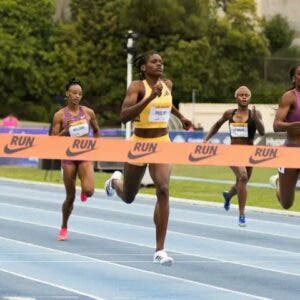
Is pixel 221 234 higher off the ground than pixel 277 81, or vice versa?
pixel 221 234

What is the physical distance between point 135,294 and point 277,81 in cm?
6920

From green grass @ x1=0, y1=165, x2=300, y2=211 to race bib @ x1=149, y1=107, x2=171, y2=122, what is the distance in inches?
385

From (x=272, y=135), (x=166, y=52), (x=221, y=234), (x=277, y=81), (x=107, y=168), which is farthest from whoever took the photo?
(x=277, y=81)

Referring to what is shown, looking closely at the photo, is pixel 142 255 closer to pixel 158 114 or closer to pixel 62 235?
pixel 62 235

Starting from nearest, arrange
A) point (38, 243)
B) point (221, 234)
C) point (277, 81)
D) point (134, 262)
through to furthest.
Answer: point (134, 262) < point (38, 243) < point (221, 234) < point (277, 81)

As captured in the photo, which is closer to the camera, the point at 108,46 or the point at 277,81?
the point at 108,46

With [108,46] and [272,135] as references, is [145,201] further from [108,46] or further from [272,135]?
[108,46]

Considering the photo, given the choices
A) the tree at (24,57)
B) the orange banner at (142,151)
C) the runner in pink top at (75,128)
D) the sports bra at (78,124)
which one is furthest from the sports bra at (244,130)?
the tree at (24,57)

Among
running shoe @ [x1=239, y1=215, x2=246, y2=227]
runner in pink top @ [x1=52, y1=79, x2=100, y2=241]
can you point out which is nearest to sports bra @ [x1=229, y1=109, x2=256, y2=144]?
running shoe @ [x1=239, y1=215, x2=246, y2=227]

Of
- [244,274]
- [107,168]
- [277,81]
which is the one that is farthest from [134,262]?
[277,81]

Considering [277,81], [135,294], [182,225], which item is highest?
[135,294]

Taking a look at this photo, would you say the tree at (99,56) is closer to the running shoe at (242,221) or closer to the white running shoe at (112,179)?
the running shoe at (242,221)

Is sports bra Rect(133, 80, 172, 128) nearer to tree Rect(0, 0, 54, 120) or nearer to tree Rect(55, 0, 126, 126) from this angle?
tree Rect(55, 0, 126, 126)

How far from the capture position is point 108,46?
73.2 m
